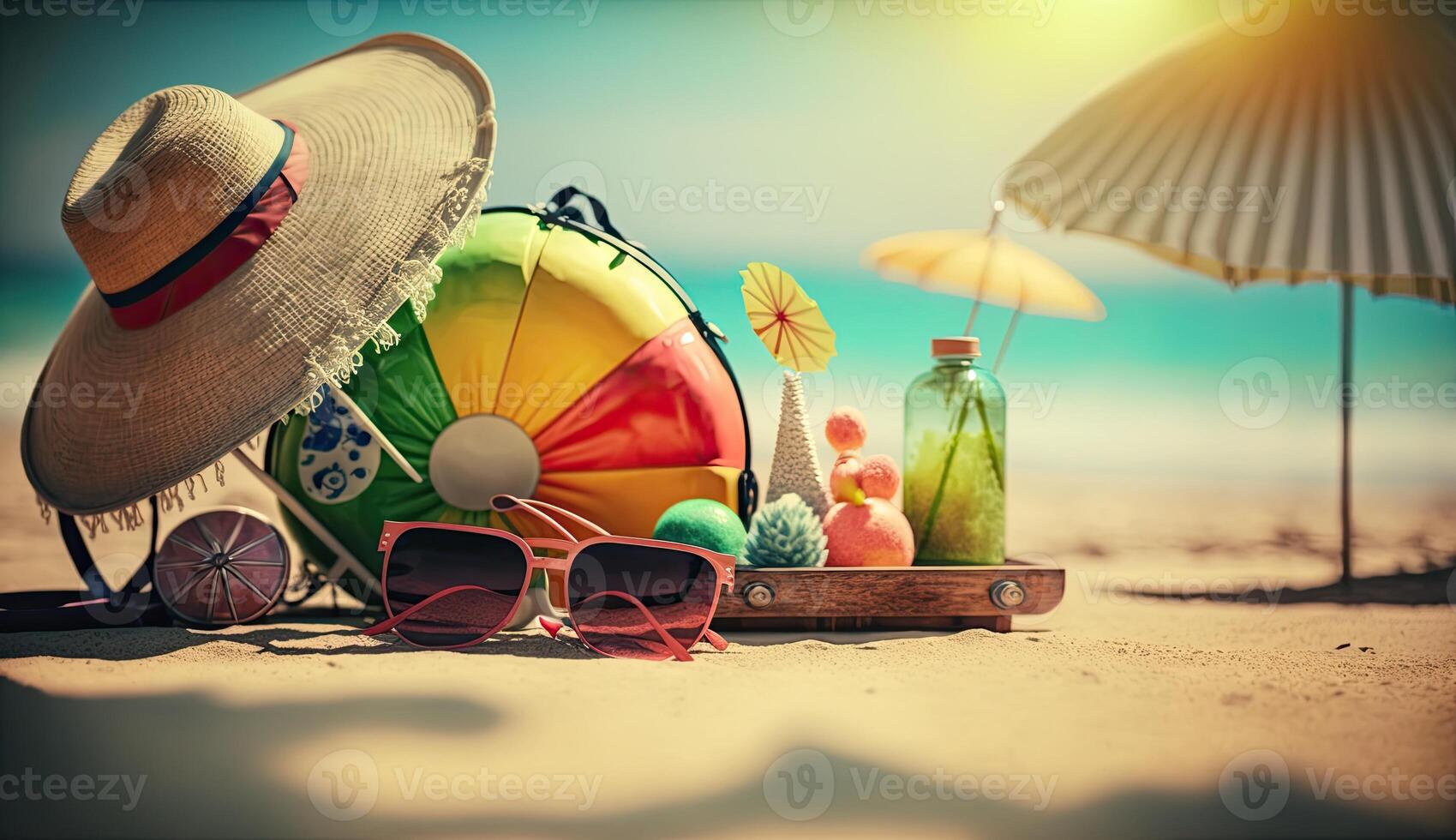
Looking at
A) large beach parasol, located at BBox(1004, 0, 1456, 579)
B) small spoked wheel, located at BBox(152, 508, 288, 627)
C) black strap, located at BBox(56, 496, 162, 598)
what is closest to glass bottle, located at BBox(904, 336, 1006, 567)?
large beach parasol, located at BBox(1004, 0, 1456, 579)

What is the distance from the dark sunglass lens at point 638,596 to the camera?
90.2 inches

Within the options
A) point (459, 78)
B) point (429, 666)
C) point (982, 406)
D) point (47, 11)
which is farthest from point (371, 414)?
point (47, 11)

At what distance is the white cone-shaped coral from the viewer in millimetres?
2828

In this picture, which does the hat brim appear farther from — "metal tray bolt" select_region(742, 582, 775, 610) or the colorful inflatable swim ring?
"metal tray bolt" select_region(742, 582, 775, 610)

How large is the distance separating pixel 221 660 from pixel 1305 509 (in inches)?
212

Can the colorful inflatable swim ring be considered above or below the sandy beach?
above

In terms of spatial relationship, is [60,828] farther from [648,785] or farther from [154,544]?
[154,544]

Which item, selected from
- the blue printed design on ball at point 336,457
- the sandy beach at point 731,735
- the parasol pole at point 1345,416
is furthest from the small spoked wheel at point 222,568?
the parasol pole at point 1345,416

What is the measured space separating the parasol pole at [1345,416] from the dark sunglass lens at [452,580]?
11.6 ft

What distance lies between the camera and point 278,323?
234 cm

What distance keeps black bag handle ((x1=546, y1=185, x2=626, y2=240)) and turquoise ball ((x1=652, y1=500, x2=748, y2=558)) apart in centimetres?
104

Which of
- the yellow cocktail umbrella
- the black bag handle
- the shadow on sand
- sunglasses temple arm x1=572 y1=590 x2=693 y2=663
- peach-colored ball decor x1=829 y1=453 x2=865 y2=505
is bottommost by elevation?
the shadow on sand

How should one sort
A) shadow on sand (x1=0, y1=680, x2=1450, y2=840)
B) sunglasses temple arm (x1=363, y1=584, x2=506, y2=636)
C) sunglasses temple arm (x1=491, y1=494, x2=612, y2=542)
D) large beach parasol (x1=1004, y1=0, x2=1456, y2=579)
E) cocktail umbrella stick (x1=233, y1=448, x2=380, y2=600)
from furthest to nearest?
large beach parasol (x1=1004, y1=0, x2=1456, y2=579) < cocktail umbrella stick (x1=233, y1=448, x2=380, y2=600) < sunglasses temple arm (x1=491, y1=494, x2=612, y2=542) < sunglasses temple arm (x1=363, y1=584, x2=506, y2=636) < shadow on sand (x1=0, y1=680, x2=1450, y2=840)

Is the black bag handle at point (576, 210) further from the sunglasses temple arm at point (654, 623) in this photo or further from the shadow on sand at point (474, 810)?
the shadow on sand at point (474, 810)
